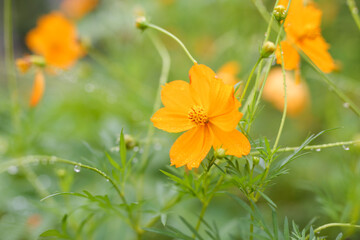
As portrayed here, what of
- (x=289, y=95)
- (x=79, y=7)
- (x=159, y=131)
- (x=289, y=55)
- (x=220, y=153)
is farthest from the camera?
(x=79, y=7)

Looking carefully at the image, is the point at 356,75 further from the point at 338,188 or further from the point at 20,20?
the point at 20,20

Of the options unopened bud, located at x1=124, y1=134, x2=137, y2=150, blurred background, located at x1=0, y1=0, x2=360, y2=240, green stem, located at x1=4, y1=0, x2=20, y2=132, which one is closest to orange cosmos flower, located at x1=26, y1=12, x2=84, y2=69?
blurred background, located at x1=0, y1=0, x2=360, y2=240

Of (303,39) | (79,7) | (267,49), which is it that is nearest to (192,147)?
(267,49)

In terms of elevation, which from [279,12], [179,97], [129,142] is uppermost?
[279,12]

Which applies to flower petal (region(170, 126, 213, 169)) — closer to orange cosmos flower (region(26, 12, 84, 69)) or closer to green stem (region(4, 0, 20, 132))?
green stem (region(4, 0, 20, 132))

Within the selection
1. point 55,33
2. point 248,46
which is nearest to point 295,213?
point 248,46

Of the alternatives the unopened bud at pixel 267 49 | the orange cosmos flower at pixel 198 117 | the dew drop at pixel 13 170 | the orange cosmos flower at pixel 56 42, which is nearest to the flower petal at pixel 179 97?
the orange cosmos flower at pixel 198 117

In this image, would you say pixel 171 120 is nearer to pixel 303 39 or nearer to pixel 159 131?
pixel 303 39
